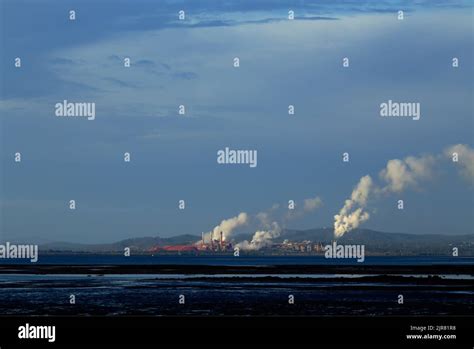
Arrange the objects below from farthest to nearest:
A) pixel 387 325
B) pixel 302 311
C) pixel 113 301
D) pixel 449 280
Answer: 1. pixel 449 280
2. pixel 113 301
3. pixel 302 311
4. pixel 387 325

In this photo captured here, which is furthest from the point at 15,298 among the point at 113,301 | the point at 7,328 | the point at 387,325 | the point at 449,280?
the point at 449,280

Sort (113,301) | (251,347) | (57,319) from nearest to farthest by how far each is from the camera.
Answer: (251,347)
(57,319)
(113,301)

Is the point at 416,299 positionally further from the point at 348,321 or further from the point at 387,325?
the point at 387,325

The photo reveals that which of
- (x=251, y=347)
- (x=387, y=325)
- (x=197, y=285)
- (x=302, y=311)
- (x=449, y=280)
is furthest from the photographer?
(x=449, y=280)

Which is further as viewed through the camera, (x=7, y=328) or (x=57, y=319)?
(x=57, y=319)

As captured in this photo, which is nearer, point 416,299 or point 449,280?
point 416,299

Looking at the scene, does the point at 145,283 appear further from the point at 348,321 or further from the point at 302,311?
the point at 348,321

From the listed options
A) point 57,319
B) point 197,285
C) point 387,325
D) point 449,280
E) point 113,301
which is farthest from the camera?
point 449,280

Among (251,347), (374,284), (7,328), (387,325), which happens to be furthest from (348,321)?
(374,284)
